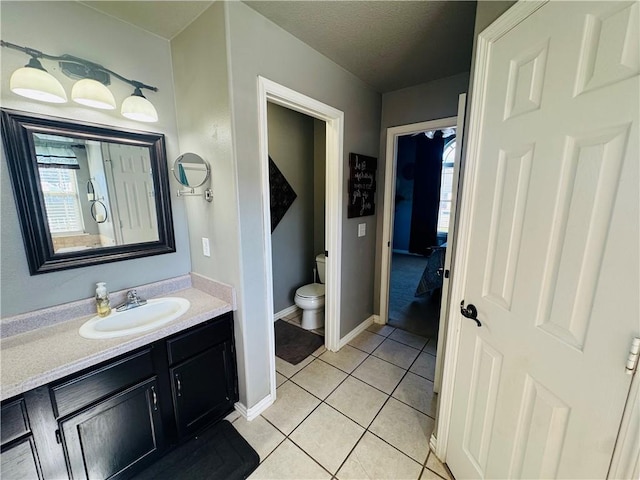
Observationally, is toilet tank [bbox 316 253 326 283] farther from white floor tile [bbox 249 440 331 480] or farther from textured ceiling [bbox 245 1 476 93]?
textured ceiling [bbox 245 1 476 93]

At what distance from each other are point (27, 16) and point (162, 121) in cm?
64

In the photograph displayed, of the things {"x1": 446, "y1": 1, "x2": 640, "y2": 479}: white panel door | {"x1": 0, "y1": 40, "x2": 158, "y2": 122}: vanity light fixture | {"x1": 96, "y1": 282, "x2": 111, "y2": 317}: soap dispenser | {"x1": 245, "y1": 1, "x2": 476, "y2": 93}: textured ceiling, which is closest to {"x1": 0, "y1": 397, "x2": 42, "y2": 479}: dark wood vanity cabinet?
{"x1": 96, "y1": 282, "x2": 111, "y2": 317}: soap dispenser

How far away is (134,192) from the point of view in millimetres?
1581

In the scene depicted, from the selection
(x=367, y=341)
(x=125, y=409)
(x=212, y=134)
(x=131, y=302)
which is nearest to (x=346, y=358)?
(x=367, y=341)

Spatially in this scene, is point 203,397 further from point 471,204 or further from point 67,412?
point 471,204

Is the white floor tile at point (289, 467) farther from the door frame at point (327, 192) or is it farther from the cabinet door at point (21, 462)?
the cabinet door at point (21, 462)

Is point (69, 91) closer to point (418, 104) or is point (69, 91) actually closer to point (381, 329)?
point (418, 104)

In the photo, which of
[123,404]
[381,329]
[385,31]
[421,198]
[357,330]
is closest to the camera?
[123,404]

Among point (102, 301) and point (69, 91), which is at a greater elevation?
point (69, 91)

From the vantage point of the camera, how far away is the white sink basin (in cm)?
127

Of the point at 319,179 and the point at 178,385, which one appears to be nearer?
the point at 178,385

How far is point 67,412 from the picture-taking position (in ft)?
3.53

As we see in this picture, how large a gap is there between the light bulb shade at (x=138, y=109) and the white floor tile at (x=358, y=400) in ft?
7.33

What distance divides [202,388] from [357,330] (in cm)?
165
